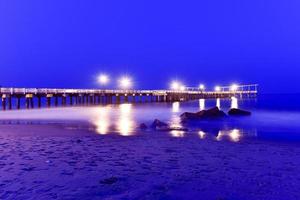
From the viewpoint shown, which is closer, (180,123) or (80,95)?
(180,123)

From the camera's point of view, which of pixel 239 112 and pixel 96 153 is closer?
pixel 96 153

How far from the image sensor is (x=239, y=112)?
30.8 meters

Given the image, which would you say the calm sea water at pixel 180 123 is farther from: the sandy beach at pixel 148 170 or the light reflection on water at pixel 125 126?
the sandy beach at pixel 148 170

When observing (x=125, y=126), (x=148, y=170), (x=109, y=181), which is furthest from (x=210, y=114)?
(x=109, y=181)

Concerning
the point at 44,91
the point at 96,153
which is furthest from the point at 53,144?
the point at 44,91

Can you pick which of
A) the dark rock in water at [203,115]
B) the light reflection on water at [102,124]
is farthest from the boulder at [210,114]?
the light reflection on water at [102,124]

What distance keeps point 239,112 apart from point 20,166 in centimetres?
2403

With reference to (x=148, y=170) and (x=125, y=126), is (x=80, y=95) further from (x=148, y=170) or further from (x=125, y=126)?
(x=148, y=170)

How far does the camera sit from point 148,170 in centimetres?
906

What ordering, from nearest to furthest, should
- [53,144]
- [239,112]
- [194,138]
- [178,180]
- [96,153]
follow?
[178,180], [96,153], [53,144], [194,138], [239,112]

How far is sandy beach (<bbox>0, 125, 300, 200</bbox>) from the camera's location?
7.26m

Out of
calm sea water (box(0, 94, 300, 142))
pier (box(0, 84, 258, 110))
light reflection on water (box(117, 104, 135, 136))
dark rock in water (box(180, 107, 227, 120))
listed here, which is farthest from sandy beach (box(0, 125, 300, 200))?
pier (box(0, 84, 258, 110))

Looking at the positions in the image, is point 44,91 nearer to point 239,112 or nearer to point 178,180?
point 239,112

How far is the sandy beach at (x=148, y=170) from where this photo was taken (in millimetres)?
7262
